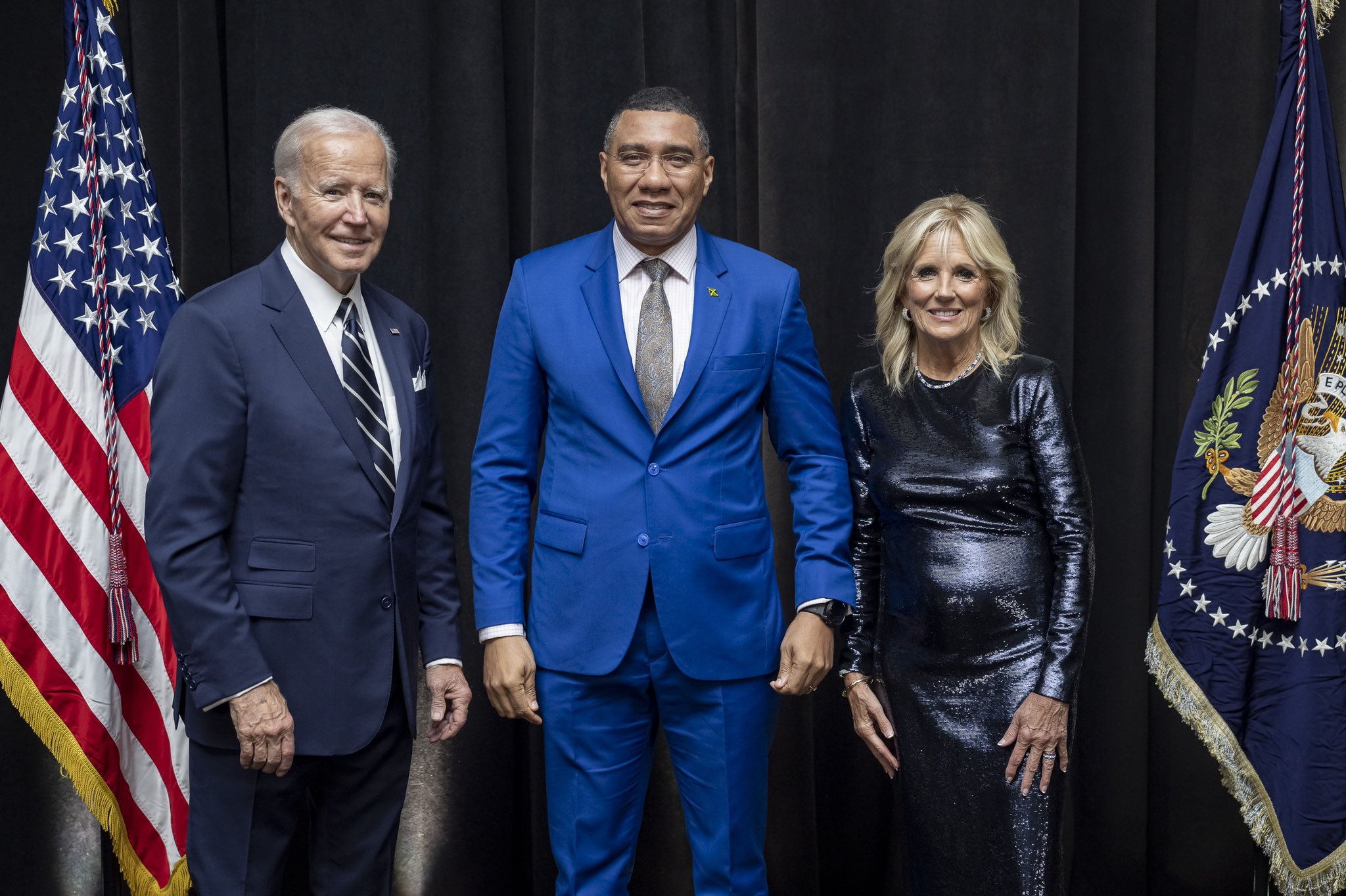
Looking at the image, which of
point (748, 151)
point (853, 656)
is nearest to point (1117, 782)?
point (853, 656)

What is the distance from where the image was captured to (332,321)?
187 centimetres

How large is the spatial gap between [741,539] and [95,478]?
1421 mm

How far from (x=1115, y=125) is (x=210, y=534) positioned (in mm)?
2414

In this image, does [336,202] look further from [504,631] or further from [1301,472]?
[1301,472]

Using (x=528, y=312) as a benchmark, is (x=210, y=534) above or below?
below

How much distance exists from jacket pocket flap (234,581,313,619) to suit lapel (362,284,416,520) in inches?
7.5

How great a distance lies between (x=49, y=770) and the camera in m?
2.93

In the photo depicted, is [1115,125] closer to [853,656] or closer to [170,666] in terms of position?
[853,656]

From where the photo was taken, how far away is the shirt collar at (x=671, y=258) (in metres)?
1.98

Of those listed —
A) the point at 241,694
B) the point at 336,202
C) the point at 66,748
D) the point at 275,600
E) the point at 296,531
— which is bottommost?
the point at 66,748

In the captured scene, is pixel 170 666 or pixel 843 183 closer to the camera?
pixel 170 666

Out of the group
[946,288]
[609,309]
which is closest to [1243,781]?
[946,288]

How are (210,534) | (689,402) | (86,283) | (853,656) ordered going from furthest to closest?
(86,283)
(853,656)
(689,402)
(210,534)

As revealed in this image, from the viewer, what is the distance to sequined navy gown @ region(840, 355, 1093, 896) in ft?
6.38
